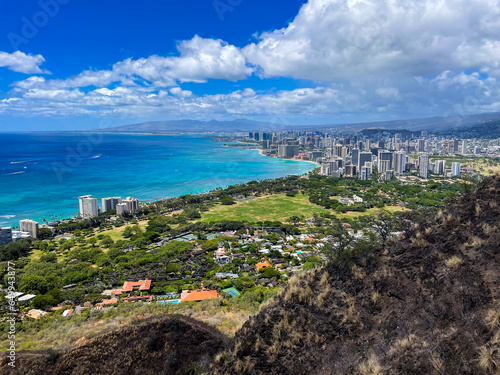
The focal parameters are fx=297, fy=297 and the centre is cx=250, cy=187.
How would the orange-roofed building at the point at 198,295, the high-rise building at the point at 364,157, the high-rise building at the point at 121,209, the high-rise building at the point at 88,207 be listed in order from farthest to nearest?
the high-rise building at the point at 364,157 < the high-rise building at the point at 121,209 < the high-rise building at the point at 88,207 < the orange-roofed building at the point at 198,295

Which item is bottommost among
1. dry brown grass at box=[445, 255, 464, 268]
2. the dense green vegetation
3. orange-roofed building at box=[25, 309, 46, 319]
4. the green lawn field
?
the green lawn field

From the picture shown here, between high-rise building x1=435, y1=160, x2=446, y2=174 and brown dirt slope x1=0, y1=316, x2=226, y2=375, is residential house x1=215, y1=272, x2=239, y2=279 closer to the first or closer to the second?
brown dirt slope x1=0, y1=316, x2=226, y2=375

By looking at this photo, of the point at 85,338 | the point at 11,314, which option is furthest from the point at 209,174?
the point at 85,338

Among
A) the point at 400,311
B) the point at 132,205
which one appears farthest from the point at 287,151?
the point at 400,311

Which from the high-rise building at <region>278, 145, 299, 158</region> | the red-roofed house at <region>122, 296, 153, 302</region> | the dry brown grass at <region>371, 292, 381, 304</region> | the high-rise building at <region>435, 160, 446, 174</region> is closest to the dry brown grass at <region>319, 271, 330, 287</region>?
the dry brown grass at <region>371, 292, 381, 304</region>

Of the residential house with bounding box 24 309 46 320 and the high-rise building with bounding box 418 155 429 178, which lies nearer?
the residential house with bounding box 24 309 46 320

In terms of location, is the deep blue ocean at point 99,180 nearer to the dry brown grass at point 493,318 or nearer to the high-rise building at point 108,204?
the high-rise building at point 108,204

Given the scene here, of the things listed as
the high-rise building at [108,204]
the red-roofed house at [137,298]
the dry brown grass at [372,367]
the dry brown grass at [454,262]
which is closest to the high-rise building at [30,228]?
the high-rise building at [108,204]
